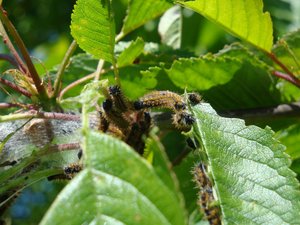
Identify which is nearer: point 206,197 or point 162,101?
point 206,197

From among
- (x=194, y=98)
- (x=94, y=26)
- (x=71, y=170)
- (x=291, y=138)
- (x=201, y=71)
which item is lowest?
(x=291, y=138)

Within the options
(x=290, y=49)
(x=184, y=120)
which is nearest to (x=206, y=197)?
(x=184, y=120)

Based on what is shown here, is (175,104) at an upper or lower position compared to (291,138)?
upper

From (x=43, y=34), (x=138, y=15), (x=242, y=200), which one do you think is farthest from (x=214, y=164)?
(x=43, y=34)

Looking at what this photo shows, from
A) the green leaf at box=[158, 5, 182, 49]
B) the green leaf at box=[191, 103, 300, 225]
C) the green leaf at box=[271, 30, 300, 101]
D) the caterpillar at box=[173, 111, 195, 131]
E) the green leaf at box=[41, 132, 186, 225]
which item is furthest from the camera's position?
the green leaf at box=[158, 5, 182, 49]

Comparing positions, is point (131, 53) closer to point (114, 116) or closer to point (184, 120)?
point (114, 116)

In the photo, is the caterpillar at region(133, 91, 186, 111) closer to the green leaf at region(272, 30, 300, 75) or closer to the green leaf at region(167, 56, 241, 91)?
the green leaf at region(167, 56, 241, 91)

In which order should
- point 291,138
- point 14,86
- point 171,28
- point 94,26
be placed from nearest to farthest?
point 94,26
point 14,86
point 291,138
point 171,28

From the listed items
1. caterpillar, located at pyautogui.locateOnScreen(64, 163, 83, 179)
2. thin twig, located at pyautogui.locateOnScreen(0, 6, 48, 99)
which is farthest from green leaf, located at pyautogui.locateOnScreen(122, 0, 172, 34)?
caterpillar, located at pyautogui.locateOnScreen(64, 163, 83, 179)
